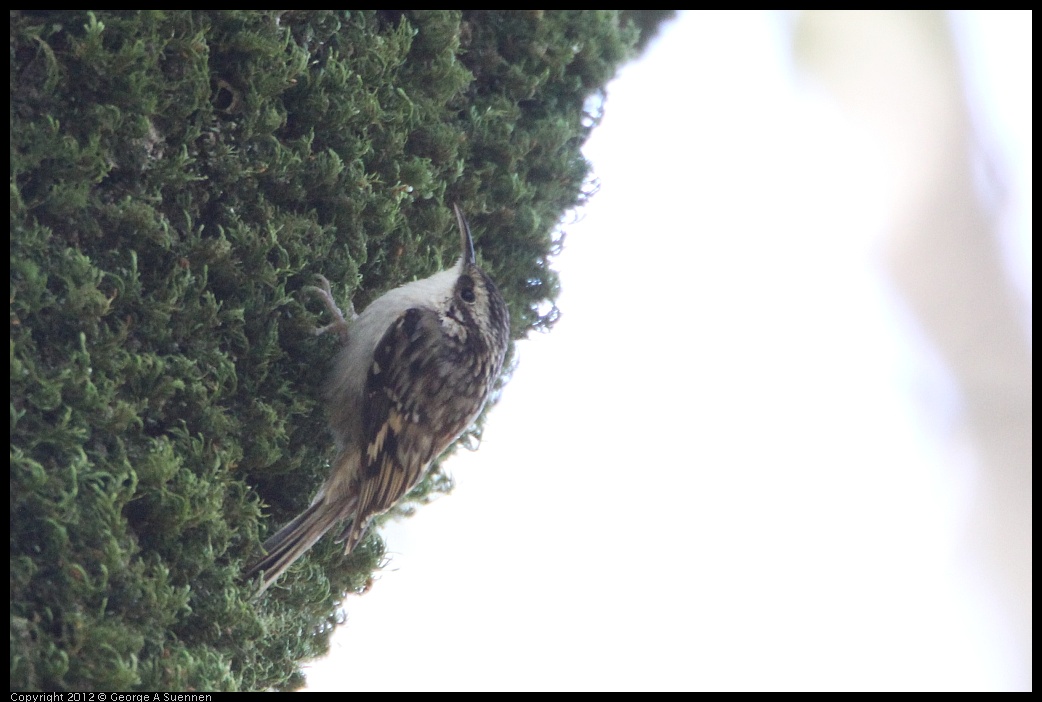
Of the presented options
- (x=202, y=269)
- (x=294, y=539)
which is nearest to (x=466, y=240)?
(x=202, y=269)

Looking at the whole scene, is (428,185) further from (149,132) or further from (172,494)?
(172,494)

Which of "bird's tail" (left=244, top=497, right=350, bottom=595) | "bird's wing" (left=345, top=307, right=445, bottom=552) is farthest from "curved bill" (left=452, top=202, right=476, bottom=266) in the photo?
"bird's tail" (left=244, top=497, right=350, bottom=595)

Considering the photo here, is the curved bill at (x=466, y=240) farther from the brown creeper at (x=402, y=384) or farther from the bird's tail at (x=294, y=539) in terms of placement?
the bird's tail at (x=294, y=539)

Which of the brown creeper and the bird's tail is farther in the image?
the brown creeper

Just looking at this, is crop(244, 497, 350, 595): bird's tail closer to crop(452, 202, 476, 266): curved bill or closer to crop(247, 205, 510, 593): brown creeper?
crop(247, 205, 510, 593): brown creeper

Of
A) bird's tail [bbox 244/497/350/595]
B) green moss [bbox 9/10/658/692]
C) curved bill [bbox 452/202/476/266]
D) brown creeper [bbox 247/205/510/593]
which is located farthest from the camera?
→ curved bill [bbox 452/202/476/266]

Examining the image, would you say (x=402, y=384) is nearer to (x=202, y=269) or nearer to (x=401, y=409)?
(x=401, y=409)

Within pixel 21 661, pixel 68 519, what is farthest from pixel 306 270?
pixel 21 661

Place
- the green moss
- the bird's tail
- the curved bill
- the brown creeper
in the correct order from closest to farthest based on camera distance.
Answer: the green moss → the bird's tail → the brown creeper → the curved bill
